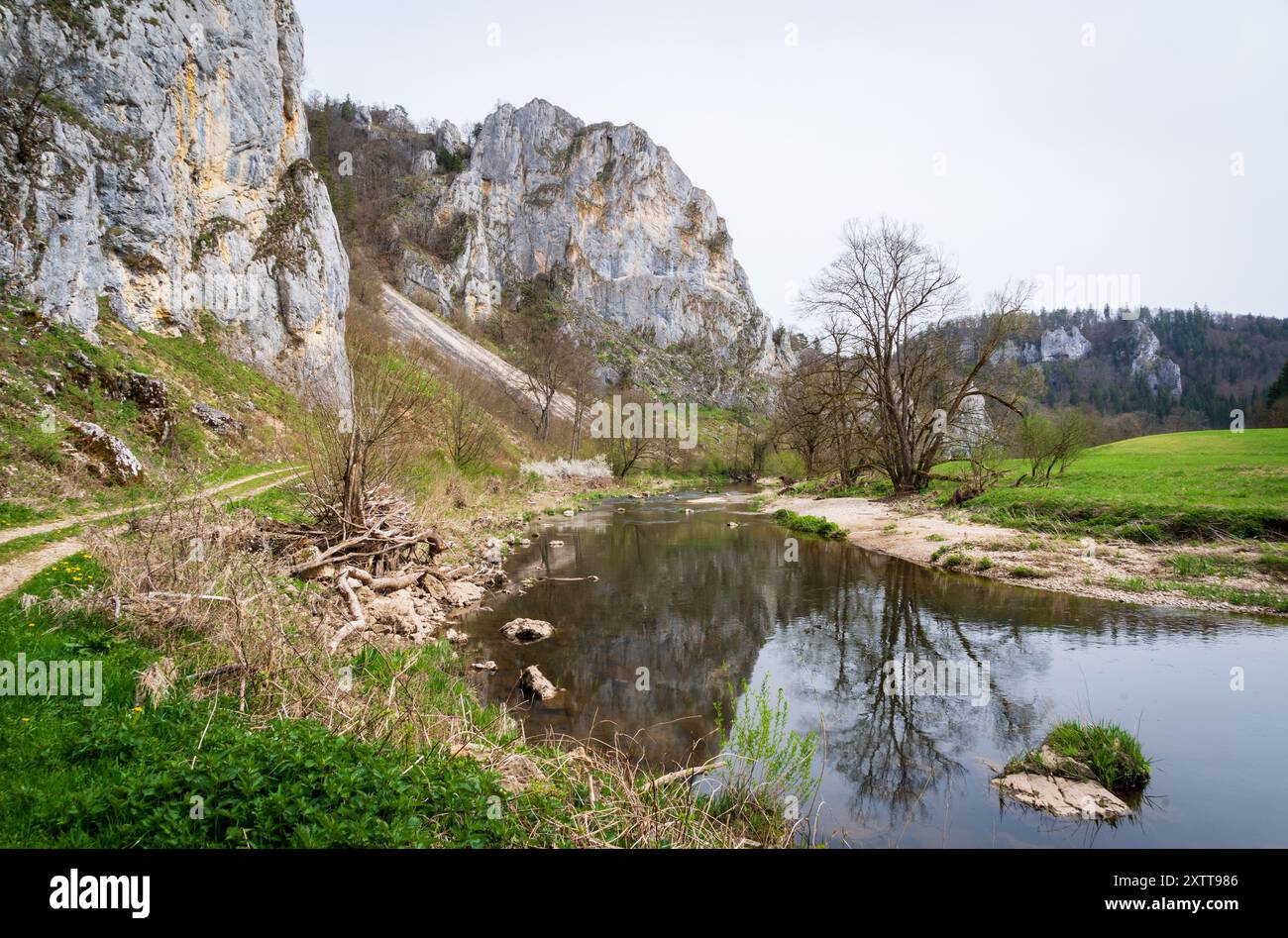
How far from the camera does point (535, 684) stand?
27.5 feet

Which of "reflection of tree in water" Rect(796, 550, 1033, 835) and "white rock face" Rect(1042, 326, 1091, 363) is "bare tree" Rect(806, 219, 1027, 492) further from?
"white rock face" Rect(1042, 326, 1091, 363)

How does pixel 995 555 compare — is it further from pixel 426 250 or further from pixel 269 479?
pixel 426 250

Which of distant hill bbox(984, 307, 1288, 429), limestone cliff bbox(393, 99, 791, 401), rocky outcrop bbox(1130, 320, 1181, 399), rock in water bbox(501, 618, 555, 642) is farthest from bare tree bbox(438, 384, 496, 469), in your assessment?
rocky outcrop bbox(1130, 320, 1181, 399)

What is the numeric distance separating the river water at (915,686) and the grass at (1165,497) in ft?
16.4

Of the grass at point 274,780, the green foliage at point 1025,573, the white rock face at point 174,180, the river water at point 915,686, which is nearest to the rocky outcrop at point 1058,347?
the green foliage at point 1025,573

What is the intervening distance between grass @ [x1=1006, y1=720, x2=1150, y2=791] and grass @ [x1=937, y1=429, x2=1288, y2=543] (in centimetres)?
1191

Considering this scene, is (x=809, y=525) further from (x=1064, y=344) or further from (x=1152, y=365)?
(x=1064, y=344)

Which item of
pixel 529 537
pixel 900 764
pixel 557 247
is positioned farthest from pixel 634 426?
pixel 557 247

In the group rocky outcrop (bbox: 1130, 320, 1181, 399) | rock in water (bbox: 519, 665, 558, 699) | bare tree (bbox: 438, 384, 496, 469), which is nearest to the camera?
rock in water (bbox: 519, 665, 558, 699)

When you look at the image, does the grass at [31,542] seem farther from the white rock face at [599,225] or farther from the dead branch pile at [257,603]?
the white rock face at [599,225]

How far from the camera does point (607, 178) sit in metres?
105

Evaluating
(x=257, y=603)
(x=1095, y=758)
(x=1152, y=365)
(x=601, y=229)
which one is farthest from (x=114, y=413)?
(x=1152, y=365)

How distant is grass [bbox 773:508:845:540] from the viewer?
902 inches
